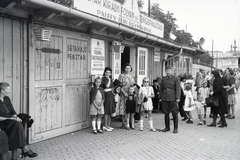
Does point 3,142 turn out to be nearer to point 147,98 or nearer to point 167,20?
point 147,98

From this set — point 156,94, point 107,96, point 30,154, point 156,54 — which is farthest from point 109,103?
point 156,54

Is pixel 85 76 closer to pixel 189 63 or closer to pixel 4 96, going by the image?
pixel 4 96

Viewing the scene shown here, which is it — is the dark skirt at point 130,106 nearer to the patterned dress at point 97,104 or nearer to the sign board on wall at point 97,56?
the patterned dress at point 97,104

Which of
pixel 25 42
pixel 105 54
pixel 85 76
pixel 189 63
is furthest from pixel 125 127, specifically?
pixel 189 63

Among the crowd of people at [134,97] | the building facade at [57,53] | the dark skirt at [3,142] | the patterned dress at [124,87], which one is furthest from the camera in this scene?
the patterned dress at [124,87]

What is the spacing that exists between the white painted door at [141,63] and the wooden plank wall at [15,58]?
5.91m

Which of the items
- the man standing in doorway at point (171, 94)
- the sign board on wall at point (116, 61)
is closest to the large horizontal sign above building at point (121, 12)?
the sign board on wall at point (116, 61)

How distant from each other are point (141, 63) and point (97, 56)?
11.5ft

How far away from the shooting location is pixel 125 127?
786cm

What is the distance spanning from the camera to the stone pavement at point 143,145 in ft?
17.3

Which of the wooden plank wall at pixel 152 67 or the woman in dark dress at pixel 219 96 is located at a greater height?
the wooden plank wall at pixel 152 67

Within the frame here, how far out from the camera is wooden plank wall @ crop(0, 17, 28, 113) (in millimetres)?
5188

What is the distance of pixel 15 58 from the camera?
5.46 meters

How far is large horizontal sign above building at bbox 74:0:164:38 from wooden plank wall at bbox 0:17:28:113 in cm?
159
